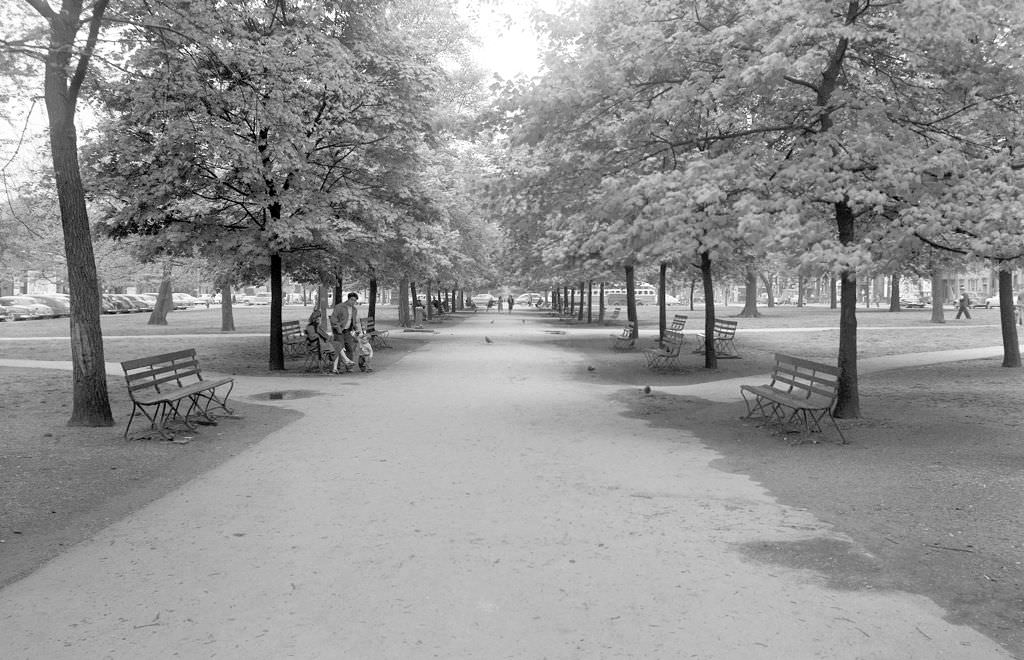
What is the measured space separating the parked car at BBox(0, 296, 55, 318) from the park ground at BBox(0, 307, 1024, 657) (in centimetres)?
4154

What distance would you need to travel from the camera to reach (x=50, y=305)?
5569 centimetres

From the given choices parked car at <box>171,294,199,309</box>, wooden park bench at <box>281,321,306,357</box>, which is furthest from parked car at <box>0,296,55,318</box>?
wooden park bench at <box>281,321,306,357</box>

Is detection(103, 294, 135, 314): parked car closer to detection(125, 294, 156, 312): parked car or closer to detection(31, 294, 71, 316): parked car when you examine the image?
detection(125, 294, 156, 312): parked car

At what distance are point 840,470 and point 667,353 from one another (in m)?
10.5

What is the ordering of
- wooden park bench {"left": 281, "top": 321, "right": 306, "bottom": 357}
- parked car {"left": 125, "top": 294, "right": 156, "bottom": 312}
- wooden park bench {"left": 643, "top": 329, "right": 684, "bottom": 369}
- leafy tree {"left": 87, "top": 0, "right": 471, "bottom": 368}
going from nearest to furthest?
leafy tree {"left": 87, "top": 0, "right": 471, "bottom": 368}
wooden park bench {"left": 643, "top": 329, "right": 684, "bottom": 369}
wooden park bench {"left": 281, "top": 321, "right": 306, "bottom": 357}
parked car {"left": 125, "top": 294, "right": 156, "bottom": 312}

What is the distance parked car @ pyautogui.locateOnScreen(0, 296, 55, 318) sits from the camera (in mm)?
52312

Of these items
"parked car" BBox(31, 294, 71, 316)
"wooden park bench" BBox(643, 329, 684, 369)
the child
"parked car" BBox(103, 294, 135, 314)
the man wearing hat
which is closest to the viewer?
the man wearing hat

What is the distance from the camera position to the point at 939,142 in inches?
371

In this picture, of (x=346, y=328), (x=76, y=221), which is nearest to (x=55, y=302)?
(x=346, y=328)

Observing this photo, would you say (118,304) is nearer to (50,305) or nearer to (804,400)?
(50,305)

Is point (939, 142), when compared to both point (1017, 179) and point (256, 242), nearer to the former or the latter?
point (1017, 179)

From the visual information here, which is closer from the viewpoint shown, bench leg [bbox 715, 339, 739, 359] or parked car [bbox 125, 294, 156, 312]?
bench leg [bbox 715, 339, 739, 359]

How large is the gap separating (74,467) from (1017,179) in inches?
412

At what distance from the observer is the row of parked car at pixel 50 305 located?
51562mm
